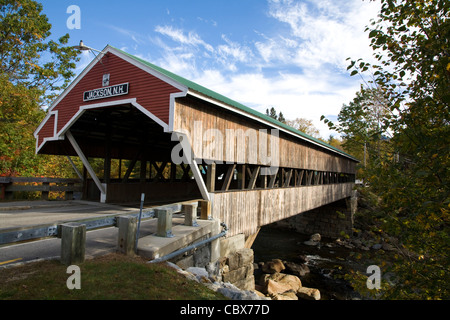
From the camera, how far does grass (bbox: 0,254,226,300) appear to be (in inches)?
126

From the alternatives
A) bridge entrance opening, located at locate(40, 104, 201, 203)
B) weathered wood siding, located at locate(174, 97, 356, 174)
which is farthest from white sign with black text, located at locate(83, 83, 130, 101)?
weathered wood siding, located at locate(174, 97, 356, 174)

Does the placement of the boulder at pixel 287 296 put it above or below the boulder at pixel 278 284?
above

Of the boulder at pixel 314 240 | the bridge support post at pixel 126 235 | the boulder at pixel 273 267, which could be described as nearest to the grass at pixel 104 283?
the bridge support post at pixel 126 235

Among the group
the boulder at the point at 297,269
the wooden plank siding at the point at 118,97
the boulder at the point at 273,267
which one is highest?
the wooden plank siding at the point at 118,97

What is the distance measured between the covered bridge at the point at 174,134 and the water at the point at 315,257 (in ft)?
11.9

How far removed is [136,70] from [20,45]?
1529 cm

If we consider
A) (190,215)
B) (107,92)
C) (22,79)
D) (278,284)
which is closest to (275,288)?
(278,284)

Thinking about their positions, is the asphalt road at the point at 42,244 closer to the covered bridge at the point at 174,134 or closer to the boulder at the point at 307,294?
the covered bridge at the point at 174,134

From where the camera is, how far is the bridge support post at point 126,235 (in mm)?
4652

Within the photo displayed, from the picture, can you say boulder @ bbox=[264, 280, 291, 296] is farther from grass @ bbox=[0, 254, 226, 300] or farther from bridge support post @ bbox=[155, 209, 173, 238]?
grass @ bbox=[0, 254, 226, 300]

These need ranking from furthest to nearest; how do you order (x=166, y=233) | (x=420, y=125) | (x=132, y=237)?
(x=166, y=233)
(x=132, y=237)
(x=420, y=125)
